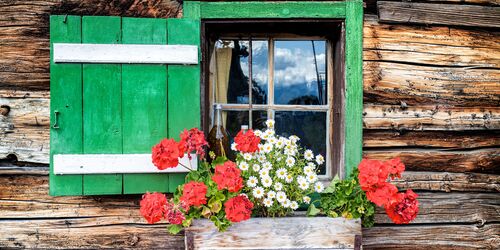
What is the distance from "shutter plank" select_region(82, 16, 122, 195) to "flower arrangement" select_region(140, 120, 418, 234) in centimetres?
32

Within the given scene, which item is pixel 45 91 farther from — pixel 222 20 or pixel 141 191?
pixel 222 20

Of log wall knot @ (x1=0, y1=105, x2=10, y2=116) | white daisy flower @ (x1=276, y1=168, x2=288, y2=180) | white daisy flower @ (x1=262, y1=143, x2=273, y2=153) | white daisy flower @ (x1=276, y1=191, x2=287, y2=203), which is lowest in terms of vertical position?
white daisy flower @ (x1=276, y1=191, x2=287, y2=203)

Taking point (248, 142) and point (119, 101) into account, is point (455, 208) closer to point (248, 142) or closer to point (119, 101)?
point (248, 142)

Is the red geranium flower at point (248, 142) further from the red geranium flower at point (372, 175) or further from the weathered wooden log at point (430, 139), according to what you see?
the weathered wooden log at point (430, 139)

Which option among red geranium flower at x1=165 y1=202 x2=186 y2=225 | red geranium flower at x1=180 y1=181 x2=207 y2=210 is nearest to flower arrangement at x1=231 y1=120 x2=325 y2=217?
red geranium flower at x1=180 y1=181 x2=207 y2=210

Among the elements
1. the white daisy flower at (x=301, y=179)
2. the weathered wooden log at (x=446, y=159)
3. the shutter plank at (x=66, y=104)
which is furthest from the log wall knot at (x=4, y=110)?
the weathered wooden log at (x=446, y=159)

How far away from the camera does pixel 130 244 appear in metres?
2.34

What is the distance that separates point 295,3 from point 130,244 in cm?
162

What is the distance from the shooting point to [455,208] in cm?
244

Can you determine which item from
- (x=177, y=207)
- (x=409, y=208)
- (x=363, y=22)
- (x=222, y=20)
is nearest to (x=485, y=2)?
(x=363, y=22)

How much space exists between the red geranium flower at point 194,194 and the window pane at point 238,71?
0.79 meters

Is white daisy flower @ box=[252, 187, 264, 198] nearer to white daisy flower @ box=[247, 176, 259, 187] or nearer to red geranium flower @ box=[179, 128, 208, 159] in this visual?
white daisy flower @ box=[247, 176, 259, 187]

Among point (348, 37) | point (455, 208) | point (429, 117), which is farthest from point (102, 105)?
point (455, 208)

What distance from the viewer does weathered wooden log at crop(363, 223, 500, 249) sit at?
2.42 meters
